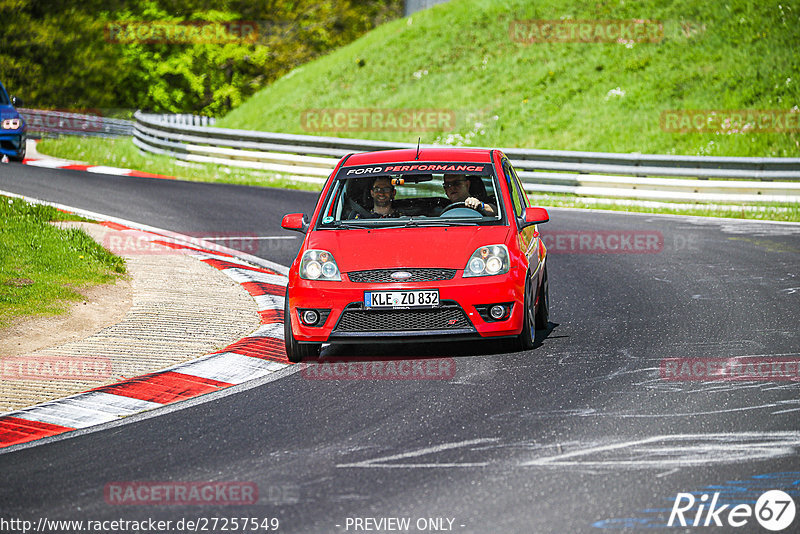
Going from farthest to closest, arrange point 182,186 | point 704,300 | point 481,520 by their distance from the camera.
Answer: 1. point 182,186
2. point 704,300
3. point 481,520

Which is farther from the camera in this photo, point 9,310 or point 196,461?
point 9,310

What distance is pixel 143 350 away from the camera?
27.9 feet

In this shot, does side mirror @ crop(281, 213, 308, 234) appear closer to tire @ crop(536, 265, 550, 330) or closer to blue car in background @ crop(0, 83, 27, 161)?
tire @ crop(536, 265, 550, 330)

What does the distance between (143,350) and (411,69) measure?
98.5 feet

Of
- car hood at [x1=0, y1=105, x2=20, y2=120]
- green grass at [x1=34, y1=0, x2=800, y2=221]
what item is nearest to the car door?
green grass at [x1=34, y1=0, x2=800, y2=221]

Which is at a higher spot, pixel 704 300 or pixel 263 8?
pixel 263 8

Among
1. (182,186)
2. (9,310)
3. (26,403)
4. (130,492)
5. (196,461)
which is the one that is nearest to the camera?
(130,492)

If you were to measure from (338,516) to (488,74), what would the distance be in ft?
102

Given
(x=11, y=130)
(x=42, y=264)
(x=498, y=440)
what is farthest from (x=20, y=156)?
(x=498, y=440)

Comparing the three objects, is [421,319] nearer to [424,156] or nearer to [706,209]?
[424,156]

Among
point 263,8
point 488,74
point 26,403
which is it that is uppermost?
point 263,8

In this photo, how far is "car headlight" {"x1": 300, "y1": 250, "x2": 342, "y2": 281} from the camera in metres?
8.20

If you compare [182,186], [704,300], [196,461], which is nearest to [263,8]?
[182,186]

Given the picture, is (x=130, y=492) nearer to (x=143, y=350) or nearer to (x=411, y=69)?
(x=143, y=350)
